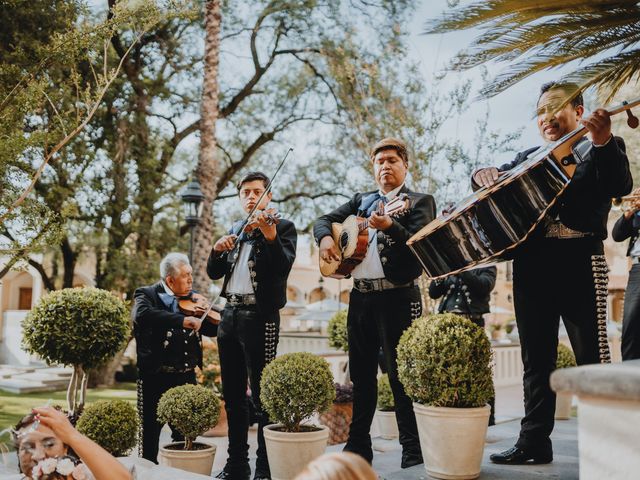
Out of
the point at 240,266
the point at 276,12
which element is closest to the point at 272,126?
the point at 276,12

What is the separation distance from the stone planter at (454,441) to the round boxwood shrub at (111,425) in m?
2.33

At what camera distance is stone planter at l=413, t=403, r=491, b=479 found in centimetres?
345

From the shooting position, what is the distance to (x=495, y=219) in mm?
3090

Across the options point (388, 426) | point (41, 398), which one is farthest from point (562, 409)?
point (41, 398)

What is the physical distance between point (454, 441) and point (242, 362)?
6.04ft

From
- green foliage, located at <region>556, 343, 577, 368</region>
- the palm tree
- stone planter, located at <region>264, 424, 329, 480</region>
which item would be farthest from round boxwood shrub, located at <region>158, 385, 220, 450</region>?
Result: green foliage, located at <region>556, 343, 577, 368</region>

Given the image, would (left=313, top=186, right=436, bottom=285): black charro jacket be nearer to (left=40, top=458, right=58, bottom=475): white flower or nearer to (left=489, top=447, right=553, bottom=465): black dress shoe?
(left=489, top=447, right=553, bottom=465): black dress shoe

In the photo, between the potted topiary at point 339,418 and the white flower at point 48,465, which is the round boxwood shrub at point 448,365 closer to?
the white flower at point 48,465

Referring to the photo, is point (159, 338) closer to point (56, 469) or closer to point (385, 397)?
point (56, 469)

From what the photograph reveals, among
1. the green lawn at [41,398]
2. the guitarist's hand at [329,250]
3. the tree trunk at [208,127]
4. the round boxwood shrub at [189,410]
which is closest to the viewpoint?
the guitarist's hand at [329,250]

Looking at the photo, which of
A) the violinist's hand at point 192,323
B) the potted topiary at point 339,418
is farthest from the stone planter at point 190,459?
the potted topiary at point 339,418

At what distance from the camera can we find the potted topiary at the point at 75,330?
17.7ft

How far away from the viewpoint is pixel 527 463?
372 cm

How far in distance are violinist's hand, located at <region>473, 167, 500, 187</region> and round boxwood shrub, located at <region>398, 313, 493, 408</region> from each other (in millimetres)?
837
